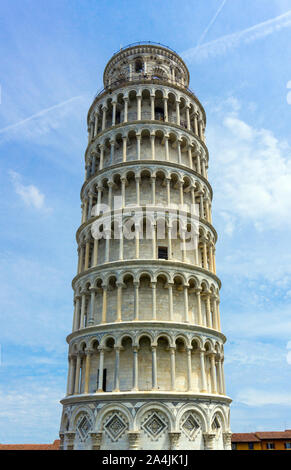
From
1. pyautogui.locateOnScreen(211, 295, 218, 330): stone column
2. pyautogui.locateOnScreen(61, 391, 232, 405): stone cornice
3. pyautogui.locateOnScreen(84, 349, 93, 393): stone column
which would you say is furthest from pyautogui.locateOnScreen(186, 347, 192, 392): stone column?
pyautogui.locateOnScreen(84, 349, 93, 393): stone column

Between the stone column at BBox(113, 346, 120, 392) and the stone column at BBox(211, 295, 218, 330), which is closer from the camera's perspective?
the stone column at BBox(113, 346, 120, 392)

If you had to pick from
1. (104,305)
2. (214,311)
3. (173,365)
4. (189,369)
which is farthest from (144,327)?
(214,311)

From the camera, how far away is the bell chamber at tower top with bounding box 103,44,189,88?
38.3 meters

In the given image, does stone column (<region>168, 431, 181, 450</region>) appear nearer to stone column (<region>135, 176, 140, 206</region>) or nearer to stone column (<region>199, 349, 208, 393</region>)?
stone column (<region>199, 349, 208, 393</region>)

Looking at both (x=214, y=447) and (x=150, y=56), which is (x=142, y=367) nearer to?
(x=214, y=447)

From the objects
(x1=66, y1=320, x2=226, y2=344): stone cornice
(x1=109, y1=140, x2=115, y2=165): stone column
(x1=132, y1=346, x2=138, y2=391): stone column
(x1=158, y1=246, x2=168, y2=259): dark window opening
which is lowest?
(x1=132, y1=346, x2=138, y2=391): stone column

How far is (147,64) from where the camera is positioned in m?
38.7

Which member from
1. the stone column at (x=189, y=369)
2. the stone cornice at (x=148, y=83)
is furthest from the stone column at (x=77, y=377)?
the stone cornice at (x=148, y=83)

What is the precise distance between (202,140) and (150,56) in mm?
10414

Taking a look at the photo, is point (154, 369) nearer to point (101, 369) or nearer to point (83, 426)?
point (101, 369)

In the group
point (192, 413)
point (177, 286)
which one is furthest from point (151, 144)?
point (192, 413)

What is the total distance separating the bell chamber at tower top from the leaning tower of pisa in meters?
1.51

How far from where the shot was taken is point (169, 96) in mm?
34781
